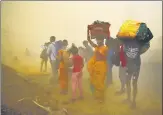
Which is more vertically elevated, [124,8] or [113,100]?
[124,8]

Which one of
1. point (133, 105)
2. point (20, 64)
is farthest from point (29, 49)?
point (133, 105)

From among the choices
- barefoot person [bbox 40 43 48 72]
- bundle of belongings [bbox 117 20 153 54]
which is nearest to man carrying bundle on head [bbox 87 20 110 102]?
bundle of belongings [bbox 117 20 153 54]

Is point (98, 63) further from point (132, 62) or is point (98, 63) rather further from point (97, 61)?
point (132, 62)

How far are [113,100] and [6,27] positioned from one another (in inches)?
36.4

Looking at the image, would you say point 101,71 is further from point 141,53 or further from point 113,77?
point 141,53

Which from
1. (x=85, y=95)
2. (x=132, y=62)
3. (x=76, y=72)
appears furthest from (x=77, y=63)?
(x=132, y=62)

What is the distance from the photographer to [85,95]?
79.8 inches

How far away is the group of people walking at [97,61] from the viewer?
2010mm

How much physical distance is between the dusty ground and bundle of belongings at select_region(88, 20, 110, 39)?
28 cm

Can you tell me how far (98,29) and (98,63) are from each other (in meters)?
0.24

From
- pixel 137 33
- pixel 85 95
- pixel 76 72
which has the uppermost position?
pixel 137 33

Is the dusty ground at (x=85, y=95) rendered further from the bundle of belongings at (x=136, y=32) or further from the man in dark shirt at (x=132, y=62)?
the bundle of belongings at (x=136, y=32)

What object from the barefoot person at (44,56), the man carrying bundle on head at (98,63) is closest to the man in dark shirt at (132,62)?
the man carrying bundle on head at (98,63)

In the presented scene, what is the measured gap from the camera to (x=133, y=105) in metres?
2.00
